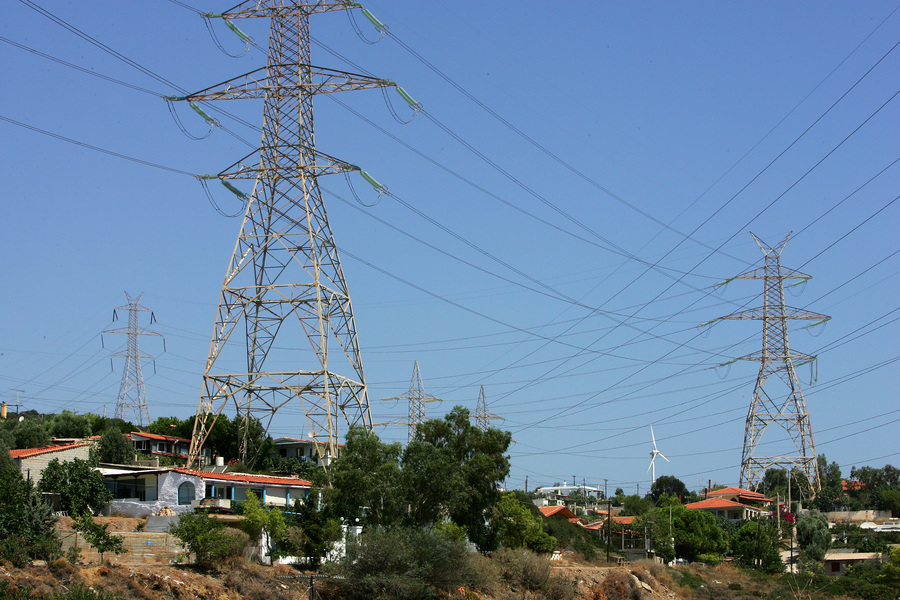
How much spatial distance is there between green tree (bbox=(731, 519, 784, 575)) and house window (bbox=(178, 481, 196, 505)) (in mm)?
49602

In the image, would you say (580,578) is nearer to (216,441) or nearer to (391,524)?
(391,524)

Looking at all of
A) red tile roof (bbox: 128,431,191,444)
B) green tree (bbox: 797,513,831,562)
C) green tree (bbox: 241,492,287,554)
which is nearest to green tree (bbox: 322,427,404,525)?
green tree (bbox: 241,492,287,554)

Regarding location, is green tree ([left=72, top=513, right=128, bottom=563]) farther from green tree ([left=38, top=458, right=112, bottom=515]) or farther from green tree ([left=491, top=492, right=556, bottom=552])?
green tree ([left=491, top=492, right=556, bottom=552])

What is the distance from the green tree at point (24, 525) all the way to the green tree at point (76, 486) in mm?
6513

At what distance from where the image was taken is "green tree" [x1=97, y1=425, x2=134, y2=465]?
5778 centimetres

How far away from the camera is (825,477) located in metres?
145

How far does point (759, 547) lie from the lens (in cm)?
7688

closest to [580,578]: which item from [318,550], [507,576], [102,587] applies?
[507,576]

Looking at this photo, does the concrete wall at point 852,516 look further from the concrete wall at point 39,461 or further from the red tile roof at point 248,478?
the concrete wall at point 39,461

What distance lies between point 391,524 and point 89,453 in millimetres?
18654

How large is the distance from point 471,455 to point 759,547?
39172 mm

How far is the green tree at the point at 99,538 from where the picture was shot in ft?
119

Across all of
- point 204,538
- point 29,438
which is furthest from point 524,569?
point 29,438

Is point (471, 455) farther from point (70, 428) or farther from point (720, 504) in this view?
point (720, 504)
